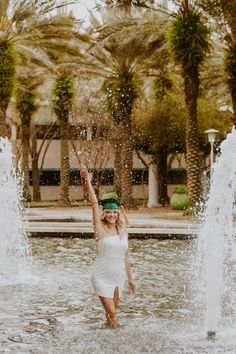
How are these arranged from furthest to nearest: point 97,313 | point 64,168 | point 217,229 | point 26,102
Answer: point 26,102
point 64,168
point 97,313
point 217,229

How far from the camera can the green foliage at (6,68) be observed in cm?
2884

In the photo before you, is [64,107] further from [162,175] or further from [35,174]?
[35,174]

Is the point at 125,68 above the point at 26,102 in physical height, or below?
above

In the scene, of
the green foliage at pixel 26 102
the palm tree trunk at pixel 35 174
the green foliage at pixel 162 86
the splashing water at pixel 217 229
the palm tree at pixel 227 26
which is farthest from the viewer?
the palm tree trunk at pixel 35 174

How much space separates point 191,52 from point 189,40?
0.49 metres

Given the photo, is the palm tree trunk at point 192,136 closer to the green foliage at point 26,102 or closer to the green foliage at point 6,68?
the green foliage at point 6,68

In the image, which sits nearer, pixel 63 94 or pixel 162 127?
pixel 162 127

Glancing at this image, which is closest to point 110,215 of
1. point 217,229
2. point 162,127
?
point 217,229

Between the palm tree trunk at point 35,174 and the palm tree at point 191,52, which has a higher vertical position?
the palm tree at point 191,52

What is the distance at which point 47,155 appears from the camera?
5188 cm

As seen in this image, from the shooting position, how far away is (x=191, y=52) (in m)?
27.8

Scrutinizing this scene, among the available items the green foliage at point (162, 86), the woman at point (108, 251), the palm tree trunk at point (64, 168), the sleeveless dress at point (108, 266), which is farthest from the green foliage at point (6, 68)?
the sleeveless dress at point (108, 266)

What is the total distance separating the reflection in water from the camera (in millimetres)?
7094

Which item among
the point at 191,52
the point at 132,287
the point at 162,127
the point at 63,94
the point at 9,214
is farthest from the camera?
the point at 63,94
